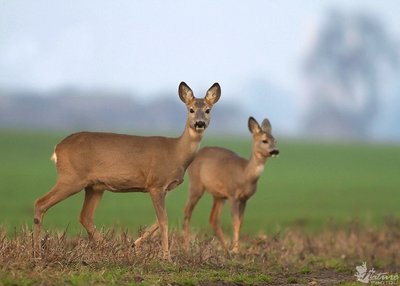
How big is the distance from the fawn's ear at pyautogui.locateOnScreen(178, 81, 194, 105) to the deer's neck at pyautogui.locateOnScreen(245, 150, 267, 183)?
3405 mm

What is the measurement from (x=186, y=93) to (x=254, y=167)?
353 cm

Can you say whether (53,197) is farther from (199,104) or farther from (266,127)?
(266,127)

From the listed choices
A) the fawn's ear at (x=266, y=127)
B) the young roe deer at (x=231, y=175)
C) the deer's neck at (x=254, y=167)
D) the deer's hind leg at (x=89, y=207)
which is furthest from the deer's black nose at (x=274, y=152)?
the deer's hind leg at (x=89, y=207)

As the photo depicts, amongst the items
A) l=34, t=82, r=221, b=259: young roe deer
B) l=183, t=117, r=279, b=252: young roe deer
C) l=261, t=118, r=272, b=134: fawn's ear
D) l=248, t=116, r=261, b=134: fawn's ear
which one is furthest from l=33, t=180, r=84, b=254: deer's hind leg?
l=261, t=118, r=272, b=134: fawn's ear

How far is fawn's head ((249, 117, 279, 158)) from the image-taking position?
1797 cm

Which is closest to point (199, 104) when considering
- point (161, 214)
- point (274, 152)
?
point (161, 214)

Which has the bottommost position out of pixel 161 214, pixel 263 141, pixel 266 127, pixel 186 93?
pixel 161 214

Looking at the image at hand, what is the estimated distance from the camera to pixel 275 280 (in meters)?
Result: 13.3

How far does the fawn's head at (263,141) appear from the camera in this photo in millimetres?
17969

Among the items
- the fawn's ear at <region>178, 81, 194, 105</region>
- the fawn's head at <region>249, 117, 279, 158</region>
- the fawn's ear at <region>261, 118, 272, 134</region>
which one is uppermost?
the fawn's ear at <region>178, 81, 194, 105</region>

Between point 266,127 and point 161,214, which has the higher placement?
point 266,127

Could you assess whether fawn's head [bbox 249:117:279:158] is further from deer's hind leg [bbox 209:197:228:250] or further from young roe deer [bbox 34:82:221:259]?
young roe deer [bbox 34:82:221:259]

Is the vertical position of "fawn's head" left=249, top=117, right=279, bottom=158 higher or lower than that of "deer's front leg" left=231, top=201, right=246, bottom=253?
higher

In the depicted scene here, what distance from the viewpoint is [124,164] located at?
1432 centimetres
